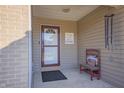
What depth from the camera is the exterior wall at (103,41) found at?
10.4 feet

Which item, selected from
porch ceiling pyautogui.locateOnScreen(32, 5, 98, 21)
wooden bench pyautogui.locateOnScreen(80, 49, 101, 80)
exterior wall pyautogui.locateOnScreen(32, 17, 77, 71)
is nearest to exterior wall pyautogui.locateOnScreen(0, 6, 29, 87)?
porch ceiling pyautogui.locateOnScreen(32, 5, 98, 21)

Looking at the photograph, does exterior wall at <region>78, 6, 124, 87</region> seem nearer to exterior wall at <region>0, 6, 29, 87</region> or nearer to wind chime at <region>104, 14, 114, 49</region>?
wind chime at <region>104, 14, 114, 49</region>

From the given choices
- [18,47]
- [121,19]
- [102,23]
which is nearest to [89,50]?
[102,23]

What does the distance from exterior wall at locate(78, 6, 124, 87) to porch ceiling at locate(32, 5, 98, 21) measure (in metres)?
A: 0.27

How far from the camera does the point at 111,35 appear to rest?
3516 mm

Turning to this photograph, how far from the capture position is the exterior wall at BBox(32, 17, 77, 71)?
5.27 metres

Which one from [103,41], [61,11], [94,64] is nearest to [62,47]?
[61,11]

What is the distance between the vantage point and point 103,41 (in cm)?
386

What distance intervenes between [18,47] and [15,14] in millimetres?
565

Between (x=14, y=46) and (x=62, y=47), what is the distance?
347 cm

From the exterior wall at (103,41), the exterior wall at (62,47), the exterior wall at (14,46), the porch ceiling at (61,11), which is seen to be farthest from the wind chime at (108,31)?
the exterior wall at (62,47)

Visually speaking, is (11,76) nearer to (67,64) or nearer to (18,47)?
(18,47)

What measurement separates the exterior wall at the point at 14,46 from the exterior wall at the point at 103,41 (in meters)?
2.11

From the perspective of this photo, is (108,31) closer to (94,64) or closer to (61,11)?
(94,64)
